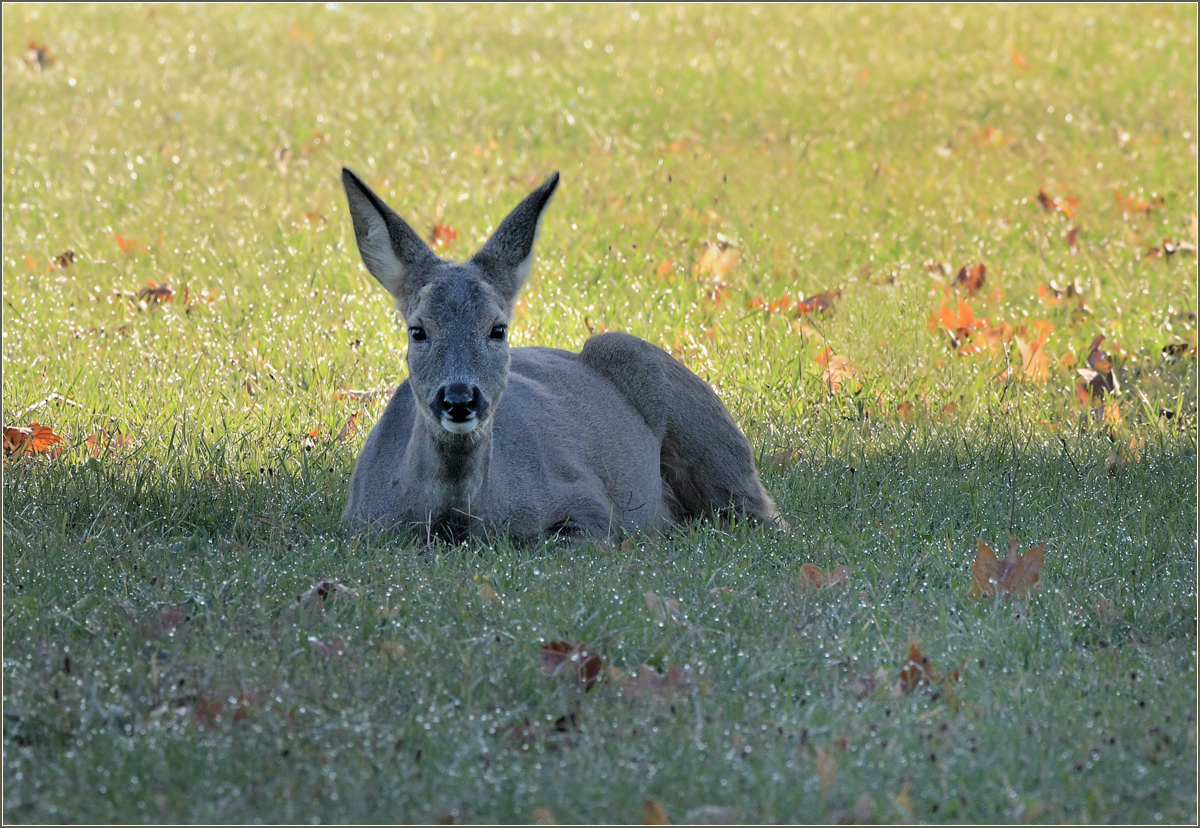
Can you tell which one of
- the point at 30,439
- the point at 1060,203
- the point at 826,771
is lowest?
the point at 30,439

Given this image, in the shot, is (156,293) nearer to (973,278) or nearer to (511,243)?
(511,243)

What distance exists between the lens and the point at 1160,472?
571cm

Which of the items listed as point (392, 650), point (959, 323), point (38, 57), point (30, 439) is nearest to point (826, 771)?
point (392, 650)

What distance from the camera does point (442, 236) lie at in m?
8.73

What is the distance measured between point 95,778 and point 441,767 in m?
0.74

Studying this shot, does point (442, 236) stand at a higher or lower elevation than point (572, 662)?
higher

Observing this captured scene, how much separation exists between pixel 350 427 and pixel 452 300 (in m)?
1.69

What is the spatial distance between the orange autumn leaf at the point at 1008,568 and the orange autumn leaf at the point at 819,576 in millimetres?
403

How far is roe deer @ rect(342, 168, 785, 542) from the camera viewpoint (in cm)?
482

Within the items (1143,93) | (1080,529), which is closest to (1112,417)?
(1080,529)

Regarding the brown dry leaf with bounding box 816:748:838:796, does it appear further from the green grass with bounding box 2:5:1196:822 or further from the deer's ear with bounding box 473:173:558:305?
the deer's ear with bounding box 473:173:558:305

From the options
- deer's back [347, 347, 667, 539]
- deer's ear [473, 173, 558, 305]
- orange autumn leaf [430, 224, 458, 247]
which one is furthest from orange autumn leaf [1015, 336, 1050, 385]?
orange autumn leaf [430, 224, 458, 247]

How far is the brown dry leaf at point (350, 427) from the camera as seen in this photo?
620cm

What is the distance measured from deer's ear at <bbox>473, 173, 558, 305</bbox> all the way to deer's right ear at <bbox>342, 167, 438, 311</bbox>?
208mm
